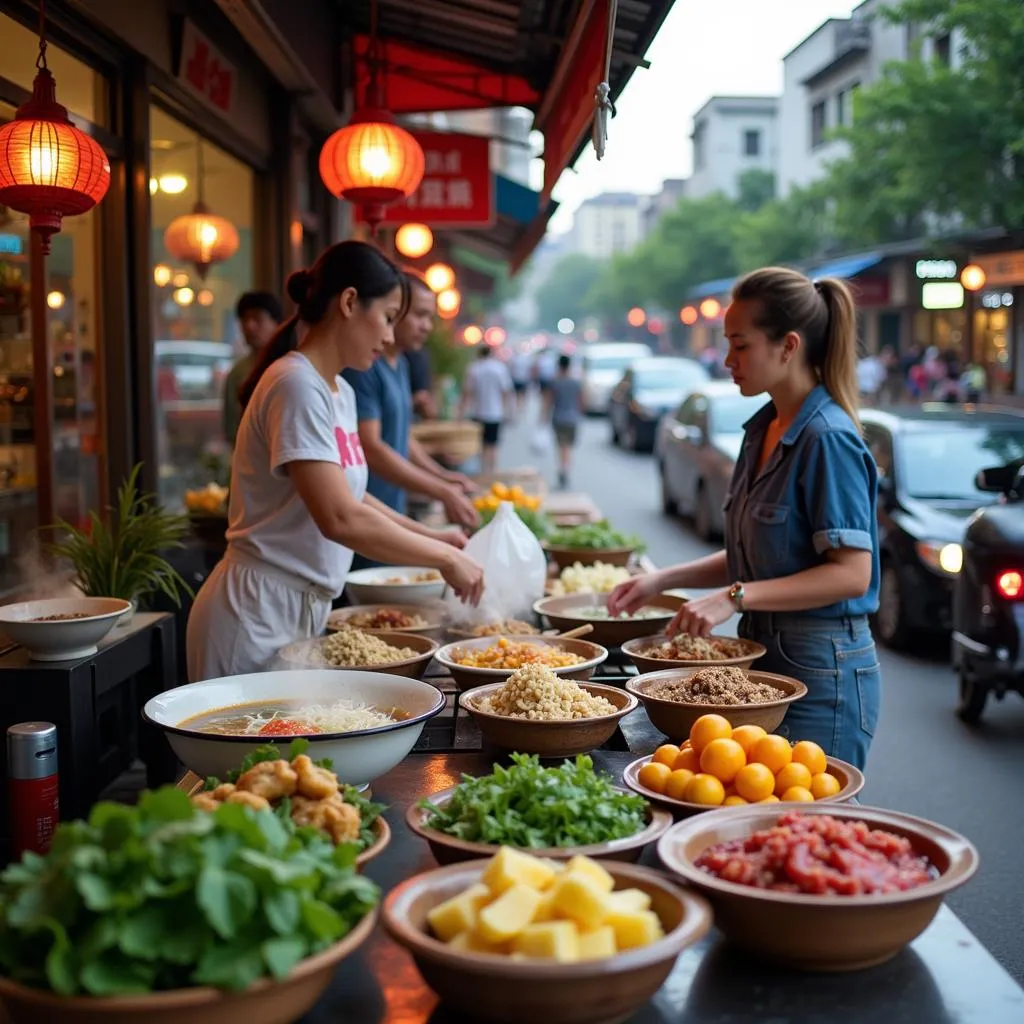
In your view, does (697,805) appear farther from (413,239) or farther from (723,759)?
(413,239)

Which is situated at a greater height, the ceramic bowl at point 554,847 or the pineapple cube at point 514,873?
the pineapple cube at point 514,873

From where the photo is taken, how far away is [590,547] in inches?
228

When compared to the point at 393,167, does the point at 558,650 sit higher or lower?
Result: lower

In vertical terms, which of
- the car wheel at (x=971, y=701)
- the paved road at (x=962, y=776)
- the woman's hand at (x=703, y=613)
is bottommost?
the paved road at (x=962, y=776)

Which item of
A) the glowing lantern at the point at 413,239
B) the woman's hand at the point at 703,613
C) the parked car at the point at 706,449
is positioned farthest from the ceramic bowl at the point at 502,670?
the parked car at the point at 706,449

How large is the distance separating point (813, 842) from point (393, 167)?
4.78m

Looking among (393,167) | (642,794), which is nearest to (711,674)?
(642,794)

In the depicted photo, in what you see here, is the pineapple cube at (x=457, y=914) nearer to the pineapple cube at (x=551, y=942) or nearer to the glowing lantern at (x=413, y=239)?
the pineapple cube at (x=551, y=942)

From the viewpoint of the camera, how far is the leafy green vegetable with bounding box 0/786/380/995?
5.10ft

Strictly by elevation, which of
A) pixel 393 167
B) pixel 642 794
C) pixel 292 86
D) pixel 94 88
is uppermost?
pixel 292 86

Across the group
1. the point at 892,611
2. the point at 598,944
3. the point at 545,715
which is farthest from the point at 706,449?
the point at 598,944

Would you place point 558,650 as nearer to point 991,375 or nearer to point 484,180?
point 484,180

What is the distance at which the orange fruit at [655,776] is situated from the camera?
2.51 m

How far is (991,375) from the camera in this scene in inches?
1204
